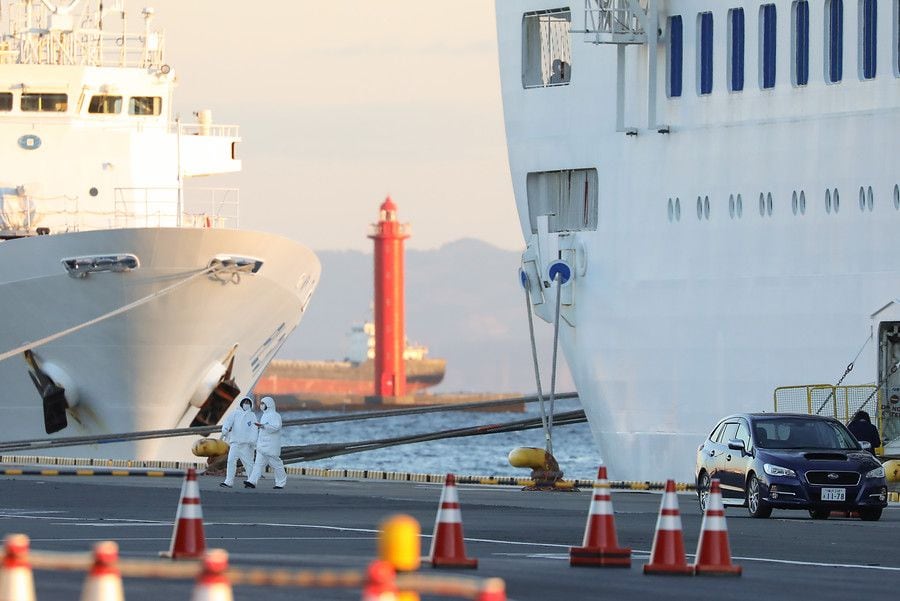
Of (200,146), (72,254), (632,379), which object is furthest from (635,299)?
(200,146)

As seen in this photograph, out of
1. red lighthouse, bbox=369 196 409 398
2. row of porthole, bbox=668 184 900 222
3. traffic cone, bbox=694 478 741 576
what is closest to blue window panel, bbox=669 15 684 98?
row of porthole, bbox=668 184 900 222

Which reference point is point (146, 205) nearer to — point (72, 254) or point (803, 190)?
point (72, 254)

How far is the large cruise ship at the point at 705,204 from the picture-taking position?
29344 millimetres

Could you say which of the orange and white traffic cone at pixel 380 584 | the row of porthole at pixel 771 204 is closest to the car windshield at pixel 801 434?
the row of porthole at pixel 771 204

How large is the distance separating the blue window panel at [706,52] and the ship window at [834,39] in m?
2.39

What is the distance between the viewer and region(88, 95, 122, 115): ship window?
45.5 meters

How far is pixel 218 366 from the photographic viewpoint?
1732 inches

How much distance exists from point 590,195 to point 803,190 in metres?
5.03

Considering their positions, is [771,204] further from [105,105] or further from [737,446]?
[105,105]

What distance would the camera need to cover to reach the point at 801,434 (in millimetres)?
23281

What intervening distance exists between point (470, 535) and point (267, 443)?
410 inches

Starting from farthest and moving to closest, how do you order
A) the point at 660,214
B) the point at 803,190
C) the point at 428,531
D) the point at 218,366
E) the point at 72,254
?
the point at 218,366
the point at 72,254
the point at 660,214
the point at 803,190
the point at 428,531

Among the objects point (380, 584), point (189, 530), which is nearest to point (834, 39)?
point (189, 530)

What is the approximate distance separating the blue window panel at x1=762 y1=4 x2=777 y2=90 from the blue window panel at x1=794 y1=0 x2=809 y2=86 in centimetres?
44
